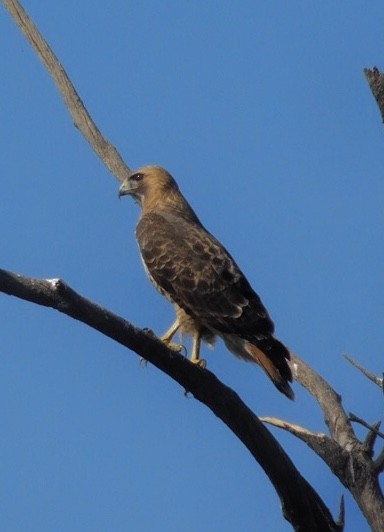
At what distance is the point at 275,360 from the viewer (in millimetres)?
6574

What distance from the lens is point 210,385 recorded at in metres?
5.26

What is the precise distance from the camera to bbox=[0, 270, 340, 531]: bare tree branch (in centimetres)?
452

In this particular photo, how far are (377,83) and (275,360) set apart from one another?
223 centimetres

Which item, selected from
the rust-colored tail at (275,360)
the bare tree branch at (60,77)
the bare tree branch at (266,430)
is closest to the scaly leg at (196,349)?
the rust-colored tail at (275,360)

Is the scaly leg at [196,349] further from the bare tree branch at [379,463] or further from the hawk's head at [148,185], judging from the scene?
the hawk's head at [148,185]

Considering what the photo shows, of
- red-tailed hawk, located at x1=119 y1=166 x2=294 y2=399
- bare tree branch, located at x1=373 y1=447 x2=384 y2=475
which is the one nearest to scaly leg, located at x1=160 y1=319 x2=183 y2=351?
red-tailed hawk, located at x1=119 y1=166 x2=294 y2=399

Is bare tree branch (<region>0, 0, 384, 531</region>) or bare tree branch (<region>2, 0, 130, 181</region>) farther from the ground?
bare tree branch (<region>2, 0, 130, 181</region>)

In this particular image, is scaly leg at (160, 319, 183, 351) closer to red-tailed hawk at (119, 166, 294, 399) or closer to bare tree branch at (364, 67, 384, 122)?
red-tailed hawk at (119, 166, 294, 399)

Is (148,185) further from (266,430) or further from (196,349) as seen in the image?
(266,430)

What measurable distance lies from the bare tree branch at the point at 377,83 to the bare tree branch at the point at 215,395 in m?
1.36

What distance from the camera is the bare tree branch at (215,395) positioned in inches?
178

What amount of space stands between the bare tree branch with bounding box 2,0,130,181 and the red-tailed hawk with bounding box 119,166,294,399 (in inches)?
26.2

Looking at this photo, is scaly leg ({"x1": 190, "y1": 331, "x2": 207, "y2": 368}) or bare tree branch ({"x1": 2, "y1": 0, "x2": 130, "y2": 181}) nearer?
Answer: scaly leg ({"x1": 190, "y1": 331, "x2": 207, "y2": 368})

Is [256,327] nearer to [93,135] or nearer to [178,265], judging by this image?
[178,265]
